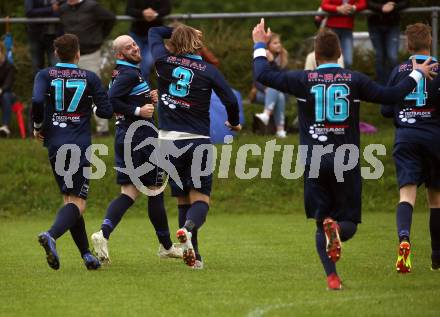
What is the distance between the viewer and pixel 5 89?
1795 cm

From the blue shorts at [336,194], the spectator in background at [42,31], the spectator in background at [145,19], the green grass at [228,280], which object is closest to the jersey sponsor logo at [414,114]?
the blue shorts at [336,194]

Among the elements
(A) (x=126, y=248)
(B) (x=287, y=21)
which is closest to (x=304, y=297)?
(A) (x=126, y=248)

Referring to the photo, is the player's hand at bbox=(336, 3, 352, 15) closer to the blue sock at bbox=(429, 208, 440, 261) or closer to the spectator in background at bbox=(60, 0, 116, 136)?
the spectator in background at bbox=(60, 0, 116, 136)

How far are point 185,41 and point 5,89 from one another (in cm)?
849

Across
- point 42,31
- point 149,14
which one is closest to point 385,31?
point 149,14

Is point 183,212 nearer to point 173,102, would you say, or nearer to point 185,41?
point 173,102

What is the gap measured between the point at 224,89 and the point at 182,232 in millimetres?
1460

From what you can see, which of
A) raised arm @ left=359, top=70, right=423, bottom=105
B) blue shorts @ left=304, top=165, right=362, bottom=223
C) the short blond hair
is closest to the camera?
raised arm @ left=359, top=70, right=423, bottom=105

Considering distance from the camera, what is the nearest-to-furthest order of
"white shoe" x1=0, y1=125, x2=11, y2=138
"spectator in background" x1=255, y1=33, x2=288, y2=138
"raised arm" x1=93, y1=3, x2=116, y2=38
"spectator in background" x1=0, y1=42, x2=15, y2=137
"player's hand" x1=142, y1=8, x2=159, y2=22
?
"player's hand" x1=142, y1=8, x2=159, y2=22
"raised arm" x1=93, y1=3, x2=116, y2=38
"spectator in background" x1=255, y1=33, x2=288, y2=138
"spectator in background" x1=0, y1=42, x2=15, y2=137
"white shoe" x1=0, y1=125, x2=11, y2=138

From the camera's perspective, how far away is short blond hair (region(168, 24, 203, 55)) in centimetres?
1007

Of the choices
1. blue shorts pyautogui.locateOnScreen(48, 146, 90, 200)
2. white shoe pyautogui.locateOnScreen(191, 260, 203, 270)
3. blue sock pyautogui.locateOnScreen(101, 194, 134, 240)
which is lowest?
white shoe pyautogui.locateOnScreen(191, 260, 203, 270)

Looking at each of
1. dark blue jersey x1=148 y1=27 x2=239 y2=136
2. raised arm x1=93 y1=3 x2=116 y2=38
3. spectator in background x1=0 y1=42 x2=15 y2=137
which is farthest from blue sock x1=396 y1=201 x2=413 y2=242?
spectator in background x1=0 y1=42 x2=15 y2=137

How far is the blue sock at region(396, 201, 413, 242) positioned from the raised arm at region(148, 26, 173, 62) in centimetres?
258

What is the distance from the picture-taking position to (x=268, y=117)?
1767 cm
